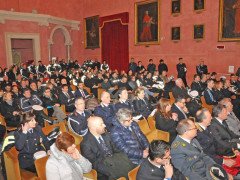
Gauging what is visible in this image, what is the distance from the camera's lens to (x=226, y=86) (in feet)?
25.3

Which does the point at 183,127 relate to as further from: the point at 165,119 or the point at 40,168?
the point at 40,168

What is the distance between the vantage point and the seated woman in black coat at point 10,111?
5.69 m

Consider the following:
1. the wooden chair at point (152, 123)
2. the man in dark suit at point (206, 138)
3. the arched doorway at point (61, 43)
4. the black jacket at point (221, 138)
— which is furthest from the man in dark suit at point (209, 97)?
the arched doorway at point (61, 43)

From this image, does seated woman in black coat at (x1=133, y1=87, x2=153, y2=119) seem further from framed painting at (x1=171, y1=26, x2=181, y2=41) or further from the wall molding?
the wall molding

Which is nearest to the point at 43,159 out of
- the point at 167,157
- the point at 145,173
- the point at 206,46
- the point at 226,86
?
the point at 145,173

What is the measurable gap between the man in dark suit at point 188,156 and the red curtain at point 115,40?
13.6 metres

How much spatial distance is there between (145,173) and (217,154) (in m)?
2.04

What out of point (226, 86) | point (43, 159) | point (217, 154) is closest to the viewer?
point (43, 159)

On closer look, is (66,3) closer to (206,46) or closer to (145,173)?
(206,46)

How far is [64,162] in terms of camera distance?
2650mm

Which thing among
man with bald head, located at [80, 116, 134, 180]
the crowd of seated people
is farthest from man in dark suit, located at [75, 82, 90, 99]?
man with bald head, located at [80, 116, 134, 180]

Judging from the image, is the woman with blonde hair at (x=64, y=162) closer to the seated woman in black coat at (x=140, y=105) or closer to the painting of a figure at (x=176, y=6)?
the seated woman in black coat at (x=140, y=105)

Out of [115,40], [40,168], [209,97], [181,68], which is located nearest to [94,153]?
[40,168]

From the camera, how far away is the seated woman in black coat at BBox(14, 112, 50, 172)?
3304 mm
